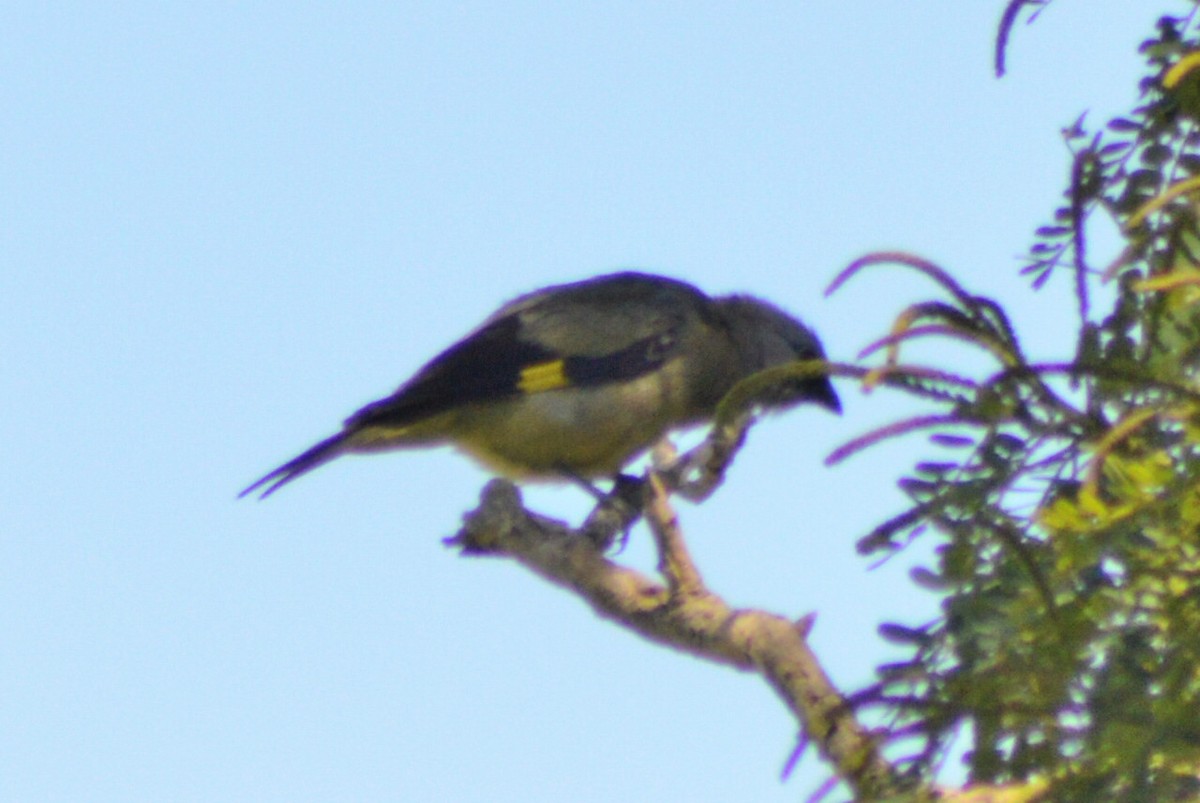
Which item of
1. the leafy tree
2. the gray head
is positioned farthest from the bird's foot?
the leafy tree

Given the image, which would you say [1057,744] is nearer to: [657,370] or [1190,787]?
[1190,787]

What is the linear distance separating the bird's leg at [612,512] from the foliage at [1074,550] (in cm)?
217

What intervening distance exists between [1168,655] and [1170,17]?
1575mm

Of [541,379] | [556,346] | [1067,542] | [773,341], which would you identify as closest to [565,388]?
[541,379]

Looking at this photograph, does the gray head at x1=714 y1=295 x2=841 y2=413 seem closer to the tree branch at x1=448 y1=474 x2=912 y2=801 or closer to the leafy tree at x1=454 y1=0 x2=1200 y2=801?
the tree branch at x1=448 y1=474 x2=912 y2=801

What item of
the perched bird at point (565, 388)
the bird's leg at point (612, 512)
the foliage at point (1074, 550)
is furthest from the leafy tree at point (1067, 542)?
the perched bird at point (565, 388)

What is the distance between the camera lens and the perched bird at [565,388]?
23.8 feet

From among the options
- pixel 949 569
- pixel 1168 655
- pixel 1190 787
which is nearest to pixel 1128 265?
pixel 949 569

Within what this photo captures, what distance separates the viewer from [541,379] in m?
7.40

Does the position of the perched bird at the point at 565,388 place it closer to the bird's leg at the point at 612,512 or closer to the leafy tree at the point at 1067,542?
the bird's leg at the point at 612,512

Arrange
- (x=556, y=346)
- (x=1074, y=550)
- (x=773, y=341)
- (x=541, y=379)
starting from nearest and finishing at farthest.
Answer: (x=1074, y=550), (x=541, y=379), (x=556, y=346), (x=773, y=341)

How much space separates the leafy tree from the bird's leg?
2.03 meters

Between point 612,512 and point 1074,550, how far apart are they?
3.67 meters

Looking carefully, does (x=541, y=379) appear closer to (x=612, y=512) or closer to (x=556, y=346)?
(x=556, y=346)
